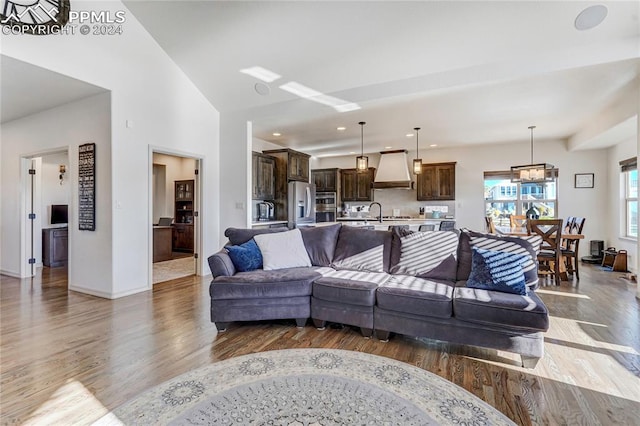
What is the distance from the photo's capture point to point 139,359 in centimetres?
243

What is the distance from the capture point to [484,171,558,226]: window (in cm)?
756

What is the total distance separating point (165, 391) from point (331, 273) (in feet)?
5.90

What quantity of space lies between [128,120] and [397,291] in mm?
4131

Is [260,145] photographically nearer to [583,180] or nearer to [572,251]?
[572,251]

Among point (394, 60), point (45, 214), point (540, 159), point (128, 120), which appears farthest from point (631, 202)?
point (45, 214)

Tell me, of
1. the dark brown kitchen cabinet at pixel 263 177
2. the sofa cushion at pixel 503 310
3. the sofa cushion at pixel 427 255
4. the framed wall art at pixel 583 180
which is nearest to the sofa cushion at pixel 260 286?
the sofa cushion at pixel 427 255

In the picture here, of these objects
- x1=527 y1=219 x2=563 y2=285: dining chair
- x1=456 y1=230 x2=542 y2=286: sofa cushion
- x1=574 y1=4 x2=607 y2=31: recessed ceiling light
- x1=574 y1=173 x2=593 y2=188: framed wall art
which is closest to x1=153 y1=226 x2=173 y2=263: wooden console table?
x1=456 y1=230 x2=542 y2=286: sofa cushion

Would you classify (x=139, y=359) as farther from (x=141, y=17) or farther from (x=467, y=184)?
(x=467, y=184)

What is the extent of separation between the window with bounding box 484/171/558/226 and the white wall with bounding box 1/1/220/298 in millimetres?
7267

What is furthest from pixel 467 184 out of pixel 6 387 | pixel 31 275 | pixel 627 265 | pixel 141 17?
pixel 31 275

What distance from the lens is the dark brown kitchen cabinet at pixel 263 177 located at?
6465mm

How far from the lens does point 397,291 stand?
270 centimetres

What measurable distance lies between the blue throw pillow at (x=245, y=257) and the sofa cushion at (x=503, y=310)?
2033mm

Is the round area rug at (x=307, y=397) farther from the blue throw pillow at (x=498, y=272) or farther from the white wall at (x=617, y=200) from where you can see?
the white wall at (x=617, y=200)
